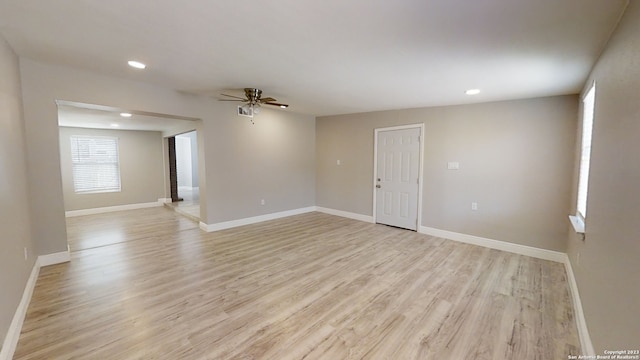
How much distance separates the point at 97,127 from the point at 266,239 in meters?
5.80

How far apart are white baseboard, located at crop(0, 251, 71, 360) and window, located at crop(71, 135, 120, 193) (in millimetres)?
4208

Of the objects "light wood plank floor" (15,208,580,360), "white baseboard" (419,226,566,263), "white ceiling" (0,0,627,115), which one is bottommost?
"light wood plank floor" (15,208,580,360)

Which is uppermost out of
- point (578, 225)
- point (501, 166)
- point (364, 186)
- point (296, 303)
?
point (501, 166)

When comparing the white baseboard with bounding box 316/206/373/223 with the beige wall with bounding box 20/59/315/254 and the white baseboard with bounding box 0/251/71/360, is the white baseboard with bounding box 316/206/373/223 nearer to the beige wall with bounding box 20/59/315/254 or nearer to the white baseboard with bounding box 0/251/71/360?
the beige wall with bounding box 20/59/315/254

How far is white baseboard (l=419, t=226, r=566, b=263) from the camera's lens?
382cm

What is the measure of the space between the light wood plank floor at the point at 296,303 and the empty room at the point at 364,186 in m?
0.02

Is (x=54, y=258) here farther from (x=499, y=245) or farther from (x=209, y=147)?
(x=499, y=245)

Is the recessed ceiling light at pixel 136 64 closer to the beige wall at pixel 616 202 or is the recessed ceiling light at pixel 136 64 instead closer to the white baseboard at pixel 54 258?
the white baseboard at pixel 54 258

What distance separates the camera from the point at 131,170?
24.6 feet

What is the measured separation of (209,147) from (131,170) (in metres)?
4.22

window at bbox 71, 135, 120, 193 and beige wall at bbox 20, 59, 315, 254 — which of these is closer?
beige wall at bbox 20, 59, 315, 254

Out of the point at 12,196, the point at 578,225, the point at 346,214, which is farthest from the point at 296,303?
the point at 346,214

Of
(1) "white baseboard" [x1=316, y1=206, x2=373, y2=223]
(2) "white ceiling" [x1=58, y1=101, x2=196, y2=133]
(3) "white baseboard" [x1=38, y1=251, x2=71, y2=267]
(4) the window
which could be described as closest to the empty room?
(3) "white baseboard" [x1=38, y1=251, x2=71, y2=267]

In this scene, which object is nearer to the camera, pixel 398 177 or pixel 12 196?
pixel 12 196
